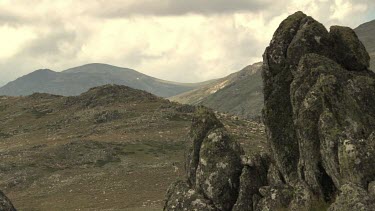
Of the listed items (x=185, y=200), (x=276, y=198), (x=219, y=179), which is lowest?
(x=185, y=200)

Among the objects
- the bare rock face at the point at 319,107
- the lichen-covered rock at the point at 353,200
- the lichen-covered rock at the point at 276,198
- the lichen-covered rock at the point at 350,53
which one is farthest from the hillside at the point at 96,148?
the lichen-covered rock at the point at 353,200

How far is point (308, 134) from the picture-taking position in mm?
25844

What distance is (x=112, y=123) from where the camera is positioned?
124312 mm

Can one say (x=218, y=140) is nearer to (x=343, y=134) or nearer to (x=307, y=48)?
(x=307, y=48)

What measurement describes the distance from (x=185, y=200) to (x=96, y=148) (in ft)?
218

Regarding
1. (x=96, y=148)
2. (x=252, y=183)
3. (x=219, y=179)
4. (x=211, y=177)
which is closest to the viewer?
(x=252, y=183)

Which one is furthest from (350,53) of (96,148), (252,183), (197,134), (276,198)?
(96,148)

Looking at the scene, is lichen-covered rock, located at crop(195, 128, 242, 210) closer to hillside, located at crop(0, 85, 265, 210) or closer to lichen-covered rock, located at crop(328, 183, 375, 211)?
lichen-covered rock, located at crop(328, 183, 375, 211)

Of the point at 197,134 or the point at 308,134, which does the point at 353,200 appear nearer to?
the point at 308,134

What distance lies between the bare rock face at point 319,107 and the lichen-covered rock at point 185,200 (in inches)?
222

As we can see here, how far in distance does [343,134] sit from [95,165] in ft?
223

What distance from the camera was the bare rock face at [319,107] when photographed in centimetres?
2344

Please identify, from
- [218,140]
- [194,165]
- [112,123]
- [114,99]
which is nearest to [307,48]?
[218,140]

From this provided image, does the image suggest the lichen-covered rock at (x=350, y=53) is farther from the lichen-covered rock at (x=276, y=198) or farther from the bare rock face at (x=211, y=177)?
the lichen-covered rock at (x=276, y=198)
